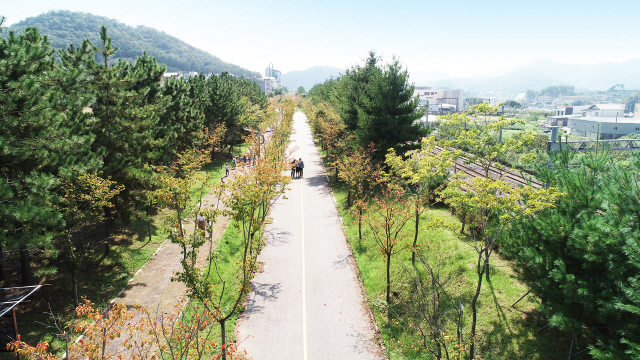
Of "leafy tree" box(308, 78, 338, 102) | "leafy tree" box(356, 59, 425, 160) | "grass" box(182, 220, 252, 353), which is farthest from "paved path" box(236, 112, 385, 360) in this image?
"leafy tree" box(308, 78, 338, 102)

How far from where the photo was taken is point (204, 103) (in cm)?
3409

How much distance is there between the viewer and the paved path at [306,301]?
37.6 feet

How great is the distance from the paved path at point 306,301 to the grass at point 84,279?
543 cm

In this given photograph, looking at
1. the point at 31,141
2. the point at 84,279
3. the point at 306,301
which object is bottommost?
the point at 306,301

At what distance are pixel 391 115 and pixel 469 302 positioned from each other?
1538 cm

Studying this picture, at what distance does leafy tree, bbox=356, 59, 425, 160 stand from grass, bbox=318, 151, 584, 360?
28.2ft

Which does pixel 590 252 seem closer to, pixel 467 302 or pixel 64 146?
pixel 467 302

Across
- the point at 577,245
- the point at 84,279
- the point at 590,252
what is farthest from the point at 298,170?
the point at 590,252

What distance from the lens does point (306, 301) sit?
1380 centimetres

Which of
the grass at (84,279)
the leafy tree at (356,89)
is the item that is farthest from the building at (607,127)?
the grass at (84,279)

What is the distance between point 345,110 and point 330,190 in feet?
24.6

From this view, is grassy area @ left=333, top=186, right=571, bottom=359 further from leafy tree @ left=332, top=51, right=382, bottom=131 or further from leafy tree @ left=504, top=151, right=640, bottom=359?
leafy tree @ left=332, top=51, right=382, bottom=131

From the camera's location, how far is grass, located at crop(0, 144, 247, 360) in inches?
436

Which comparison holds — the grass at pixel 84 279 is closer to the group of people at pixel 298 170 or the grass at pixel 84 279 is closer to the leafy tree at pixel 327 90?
the group of people at pixel 298 170
